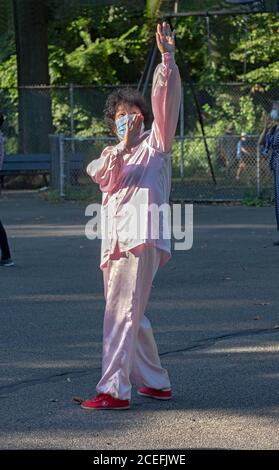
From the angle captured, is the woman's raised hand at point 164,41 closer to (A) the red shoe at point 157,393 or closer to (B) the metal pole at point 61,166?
(A) the red shoe at point 157,393

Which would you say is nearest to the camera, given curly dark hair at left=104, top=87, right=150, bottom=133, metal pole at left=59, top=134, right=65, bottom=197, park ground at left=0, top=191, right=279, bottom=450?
park ground at left=0, top=191, right=279, bottom=450

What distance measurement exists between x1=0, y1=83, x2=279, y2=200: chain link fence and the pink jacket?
15.9m

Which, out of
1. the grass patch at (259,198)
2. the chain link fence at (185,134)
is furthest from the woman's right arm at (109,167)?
the chain link fence at (185,134)

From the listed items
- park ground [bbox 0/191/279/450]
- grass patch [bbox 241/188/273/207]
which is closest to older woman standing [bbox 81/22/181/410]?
park ground [bbox 0/191/279/450]

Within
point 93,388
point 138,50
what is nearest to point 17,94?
point 138,50

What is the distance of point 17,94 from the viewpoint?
28828 millimetres

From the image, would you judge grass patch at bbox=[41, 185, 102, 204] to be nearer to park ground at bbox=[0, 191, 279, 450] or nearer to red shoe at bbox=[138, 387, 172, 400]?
park ground at bbox=[0, 191, 279, 450]

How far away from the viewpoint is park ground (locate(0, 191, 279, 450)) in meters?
6.55

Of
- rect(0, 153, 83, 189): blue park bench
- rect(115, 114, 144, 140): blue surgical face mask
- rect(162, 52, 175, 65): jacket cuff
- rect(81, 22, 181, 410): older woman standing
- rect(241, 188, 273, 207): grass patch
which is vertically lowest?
rect(241, 188, 273, 207): grass patch

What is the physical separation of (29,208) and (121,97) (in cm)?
1569

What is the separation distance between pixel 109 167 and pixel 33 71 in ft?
71.0

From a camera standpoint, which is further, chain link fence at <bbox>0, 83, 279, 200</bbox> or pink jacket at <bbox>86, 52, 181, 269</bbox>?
chain link fence at <bbox>0, 83, 279, 200</bbox>

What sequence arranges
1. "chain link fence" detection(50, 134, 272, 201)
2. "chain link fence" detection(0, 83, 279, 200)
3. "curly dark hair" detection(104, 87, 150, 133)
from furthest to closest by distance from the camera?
"chain link fence" detection(0, 83, 279, 200) → "chain link fence" detection(50, 134, 272, 201) → "curly dark hair" detection(104, 87, 150, 133)

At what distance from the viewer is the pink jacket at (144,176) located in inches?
269
